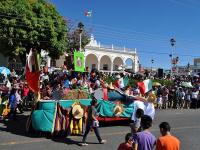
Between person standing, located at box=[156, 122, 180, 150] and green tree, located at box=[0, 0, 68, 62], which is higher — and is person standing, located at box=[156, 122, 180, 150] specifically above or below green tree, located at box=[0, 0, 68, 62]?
below

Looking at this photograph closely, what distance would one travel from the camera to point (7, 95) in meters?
16.7

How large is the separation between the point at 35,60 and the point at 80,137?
310cm

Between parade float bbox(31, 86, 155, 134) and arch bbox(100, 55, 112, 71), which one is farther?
arch bbox(100, 55, 112, 71)

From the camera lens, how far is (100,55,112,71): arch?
214ft

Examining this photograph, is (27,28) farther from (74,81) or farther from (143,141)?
(143,141)

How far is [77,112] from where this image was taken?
43.2 ft

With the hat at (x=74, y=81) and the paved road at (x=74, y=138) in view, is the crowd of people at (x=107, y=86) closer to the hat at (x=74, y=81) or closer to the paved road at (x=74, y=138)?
the hat at (x=74, y=81)

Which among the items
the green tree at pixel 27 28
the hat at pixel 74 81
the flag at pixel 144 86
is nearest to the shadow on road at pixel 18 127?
the hat at pixel 74 81

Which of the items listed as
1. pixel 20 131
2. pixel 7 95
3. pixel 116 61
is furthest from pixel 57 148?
pixel 116 61

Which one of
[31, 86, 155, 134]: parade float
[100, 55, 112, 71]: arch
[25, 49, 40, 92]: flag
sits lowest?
[31, 86, 155, 134]: parade float

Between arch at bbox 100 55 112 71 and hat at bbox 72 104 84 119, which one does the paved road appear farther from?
arch at bbox 100 55 112 71

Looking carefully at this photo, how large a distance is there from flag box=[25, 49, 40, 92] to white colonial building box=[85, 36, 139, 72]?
45908 millimetres

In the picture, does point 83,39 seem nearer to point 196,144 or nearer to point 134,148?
point 196,144

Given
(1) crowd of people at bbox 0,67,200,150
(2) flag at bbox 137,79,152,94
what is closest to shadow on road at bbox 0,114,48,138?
(1) crowd of people at bbox 0,67,200,150
